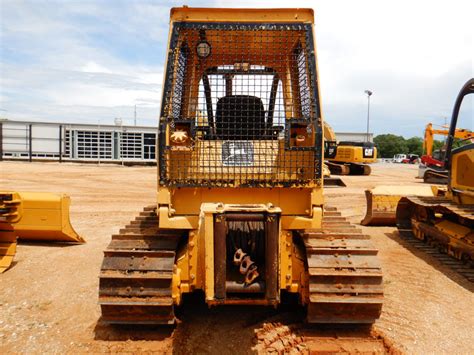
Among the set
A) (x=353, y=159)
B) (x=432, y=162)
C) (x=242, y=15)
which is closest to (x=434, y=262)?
(x=242, y=15)

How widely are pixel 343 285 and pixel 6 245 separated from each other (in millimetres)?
4754

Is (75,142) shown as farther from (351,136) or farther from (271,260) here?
(271,260)

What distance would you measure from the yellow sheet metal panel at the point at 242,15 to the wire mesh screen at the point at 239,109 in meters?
0.06

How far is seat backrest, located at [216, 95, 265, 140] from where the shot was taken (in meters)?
4.34

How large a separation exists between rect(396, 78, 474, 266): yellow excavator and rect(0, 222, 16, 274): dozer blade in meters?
6.25

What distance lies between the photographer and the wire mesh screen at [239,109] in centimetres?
414

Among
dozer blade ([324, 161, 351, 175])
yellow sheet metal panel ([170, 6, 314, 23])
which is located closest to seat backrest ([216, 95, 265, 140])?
yellow sheet metal panel ([170, 6, 314, 23])

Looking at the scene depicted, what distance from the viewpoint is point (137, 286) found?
12.5 feet

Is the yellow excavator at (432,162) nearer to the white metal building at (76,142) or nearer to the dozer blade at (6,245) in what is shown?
the dozer blade at (6,245)

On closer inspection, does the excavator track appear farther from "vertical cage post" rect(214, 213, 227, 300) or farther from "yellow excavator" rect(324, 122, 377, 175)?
"yellow excavator" rect(324, 122, 377, 175)

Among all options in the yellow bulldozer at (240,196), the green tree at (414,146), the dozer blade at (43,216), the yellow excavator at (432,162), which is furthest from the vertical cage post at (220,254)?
the green tree at (414,146)

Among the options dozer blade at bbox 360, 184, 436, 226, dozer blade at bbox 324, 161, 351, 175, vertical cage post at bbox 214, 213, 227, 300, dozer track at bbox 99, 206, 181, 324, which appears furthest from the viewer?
dozer blade at bbox 324, 161, 351, 175

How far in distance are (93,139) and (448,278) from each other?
33.6m

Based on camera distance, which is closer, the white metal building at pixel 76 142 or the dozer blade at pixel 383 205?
the dozer blade at pixel 383 205
